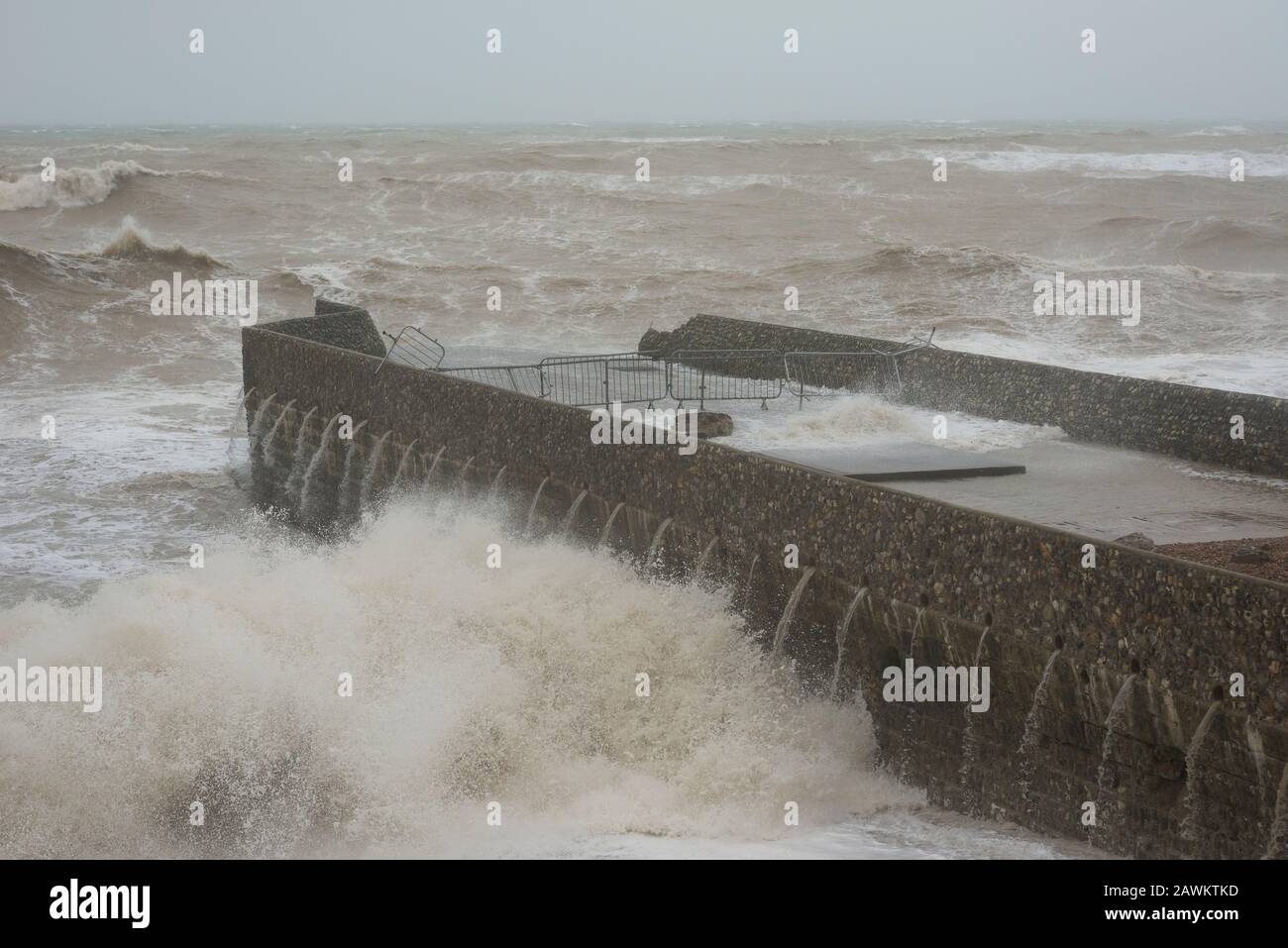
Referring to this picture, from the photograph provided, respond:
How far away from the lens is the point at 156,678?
39.9ft

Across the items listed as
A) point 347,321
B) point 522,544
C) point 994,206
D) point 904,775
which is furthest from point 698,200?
point 904,775

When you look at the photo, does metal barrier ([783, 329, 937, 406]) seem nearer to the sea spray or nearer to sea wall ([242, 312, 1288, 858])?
sea wall ([242, 312, 1288, 858])

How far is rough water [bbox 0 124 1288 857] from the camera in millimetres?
10836

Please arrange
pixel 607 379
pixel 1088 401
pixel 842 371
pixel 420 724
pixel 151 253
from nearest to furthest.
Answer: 1. pixel 420 724
2. pixel 1088 401
3. pixel 607 379
4. pixel 842 371
5. pixel 151 253

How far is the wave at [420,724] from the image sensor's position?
34.7ft

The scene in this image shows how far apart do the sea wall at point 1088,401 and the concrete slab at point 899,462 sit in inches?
82.7

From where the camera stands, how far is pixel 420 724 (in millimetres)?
11719

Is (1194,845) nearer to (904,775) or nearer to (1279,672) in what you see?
(1279,672)

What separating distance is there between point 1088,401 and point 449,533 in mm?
7737

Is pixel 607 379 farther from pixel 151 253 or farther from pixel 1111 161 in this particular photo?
pixel 1111 161

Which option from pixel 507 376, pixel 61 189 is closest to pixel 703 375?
pixel 507 376

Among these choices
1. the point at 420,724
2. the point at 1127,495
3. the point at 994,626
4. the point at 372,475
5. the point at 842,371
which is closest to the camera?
the point at 994,626

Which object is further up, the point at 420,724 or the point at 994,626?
the point at 994,626

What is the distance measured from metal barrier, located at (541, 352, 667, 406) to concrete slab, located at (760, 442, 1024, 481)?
335 cm
